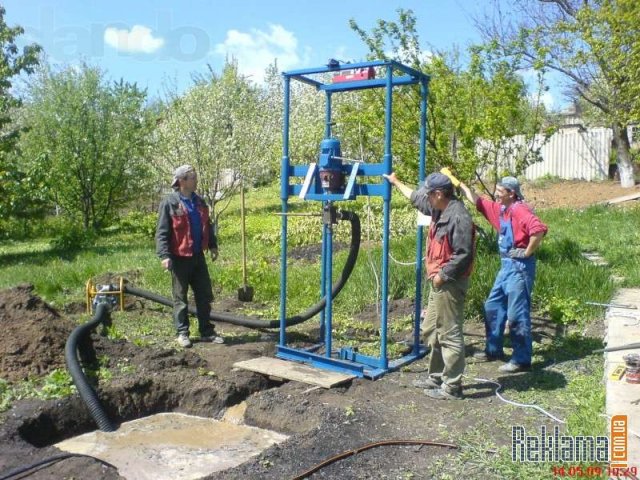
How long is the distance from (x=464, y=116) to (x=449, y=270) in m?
4.41

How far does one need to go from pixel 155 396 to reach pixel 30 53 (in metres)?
14.7

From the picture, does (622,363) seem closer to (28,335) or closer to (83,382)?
(83,382)

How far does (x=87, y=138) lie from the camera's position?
19453mm

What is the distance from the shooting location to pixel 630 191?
1895 cm

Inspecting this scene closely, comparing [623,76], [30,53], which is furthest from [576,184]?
[30,53]

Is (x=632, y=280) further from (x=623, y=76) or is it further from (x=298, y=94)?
(x=298, y=94)

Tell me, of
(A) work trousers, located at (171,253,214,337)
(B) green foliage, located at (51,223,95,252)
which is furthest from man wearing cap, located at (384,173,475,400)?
(B) green foliage, located at (51,223,95,252)

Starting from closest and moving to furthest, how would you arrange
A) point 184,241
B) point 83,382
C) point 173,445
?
point 173,445 < point 83,382 < point 184,241

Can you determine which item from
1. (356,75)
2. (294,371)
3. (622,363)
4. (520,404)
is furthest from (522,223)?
(294,371)

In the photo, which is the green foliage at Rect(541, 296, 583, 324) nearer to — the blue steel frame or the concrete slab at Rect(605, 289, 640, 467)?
the concrete slab at Rect(605, 289, 640, 467)

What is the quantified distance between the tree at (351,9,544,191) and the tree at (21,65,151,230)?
1220 centimetres

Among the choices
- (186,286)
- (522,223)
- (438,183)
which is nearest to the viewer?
(438,183)

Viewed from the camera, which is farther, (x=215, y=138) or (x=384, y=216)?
(x=215, y=138)

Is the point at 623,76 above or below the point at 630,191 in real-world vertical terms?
above
